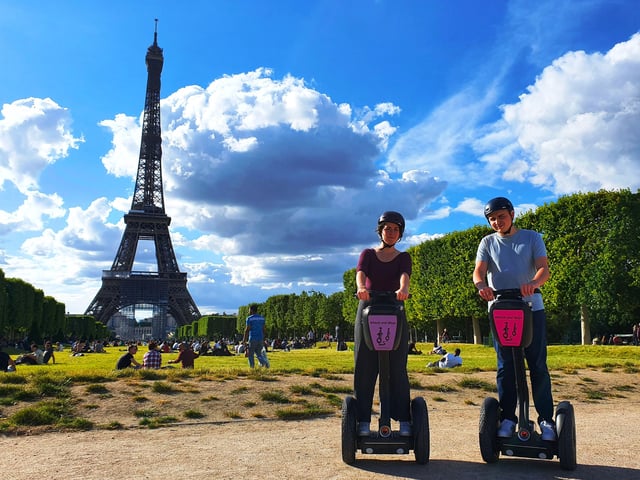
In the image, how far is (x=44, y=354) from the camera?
21.2 metres

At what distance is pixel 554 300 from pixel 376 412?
2379 cm

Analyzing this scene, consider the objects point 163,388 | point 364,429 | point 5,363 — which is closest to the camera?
point 364,429

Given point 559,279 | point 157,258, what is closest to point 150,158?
point 157,258

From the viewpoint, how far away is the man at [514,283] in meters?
4.83

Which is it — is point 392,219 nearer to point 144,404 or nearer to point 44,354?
point 144,404

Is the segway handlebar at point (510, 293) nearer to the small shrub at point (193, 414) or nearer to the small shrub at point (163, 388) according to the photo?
the small shrub at point (193, 414)

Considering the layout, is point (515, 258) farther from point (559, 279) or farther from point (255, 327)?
point (559, 279)

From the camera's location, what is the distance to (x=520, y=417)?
4727mm

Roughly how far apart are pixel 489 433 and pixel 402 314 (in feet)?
4.08

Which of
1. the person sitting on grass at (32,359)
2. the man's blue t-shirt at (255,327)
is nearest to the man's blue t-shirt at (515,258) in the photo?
the man's blue t-shirt at (255,327)

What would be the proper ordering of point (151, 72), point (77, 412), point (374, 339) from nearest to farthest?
point (374, 339) < point (77, 412) < point (151, 72)

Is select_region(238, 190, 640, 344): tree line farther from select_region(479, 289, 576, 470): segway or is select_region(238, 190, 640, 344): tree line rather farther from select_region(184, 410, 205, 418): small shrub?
select_region(479, 289, 576, 470): segway

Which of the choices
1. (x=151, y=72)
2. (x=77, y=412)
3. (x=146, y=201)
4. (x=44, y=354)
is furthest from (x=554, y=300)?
(x=151, y=72)

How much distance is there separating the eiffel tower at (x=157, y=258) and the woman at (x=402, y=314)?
78.1m
